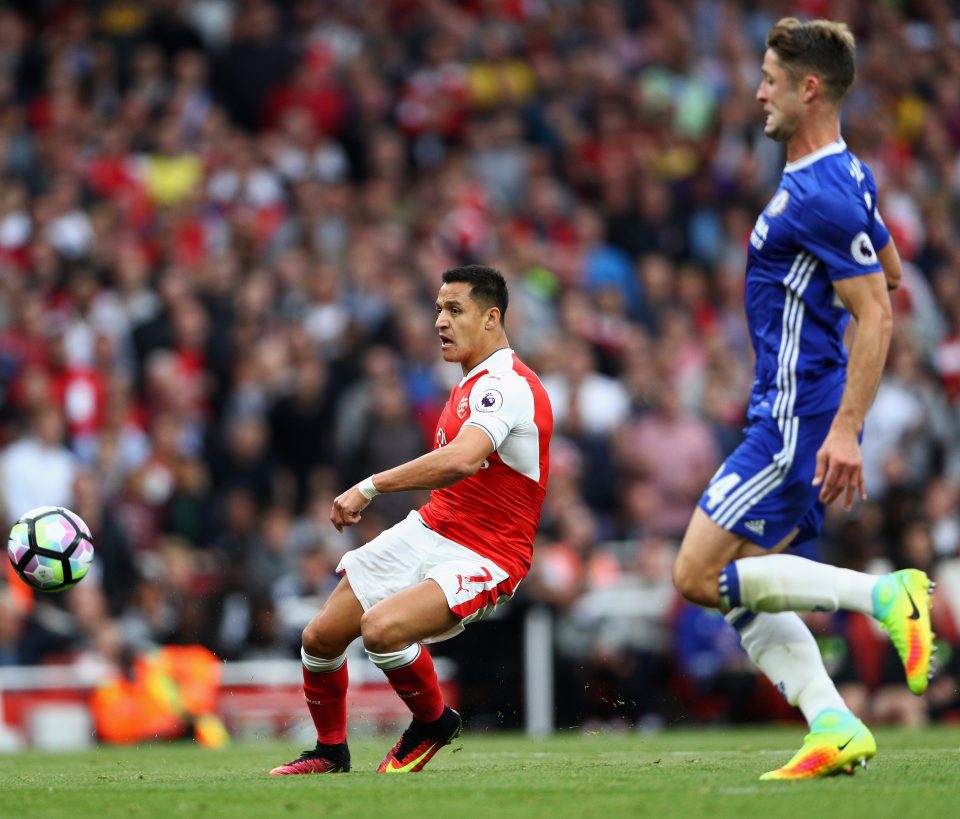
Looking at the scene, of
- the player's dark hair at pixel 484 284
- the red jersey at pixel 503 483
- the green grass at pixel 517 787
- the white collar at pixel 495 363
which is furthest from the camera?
the player's dark hair at pixel 484 284

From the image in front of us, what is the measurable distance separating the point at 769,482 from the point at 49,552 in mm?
3807

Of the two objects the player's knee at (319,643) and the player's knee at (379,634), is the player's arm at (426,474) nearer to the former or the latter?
the player's knee at (379,634)

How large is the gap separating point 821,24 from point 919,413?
31.6ft

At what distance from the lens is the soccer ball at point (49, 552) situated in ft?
28.9

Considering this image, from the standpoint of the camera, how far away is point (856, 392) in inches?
258

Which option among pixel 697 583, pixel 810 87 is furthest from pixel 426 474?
pixel 810 87

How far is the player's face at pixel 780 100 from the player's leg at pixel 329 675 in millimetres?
2775

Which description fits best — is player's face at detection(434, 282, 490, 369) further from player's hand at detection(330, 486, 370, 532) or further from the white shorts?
player's hand at detection(330, 486, 370, 532)

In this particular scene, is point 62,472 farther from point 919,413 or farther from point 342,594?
point 919,413

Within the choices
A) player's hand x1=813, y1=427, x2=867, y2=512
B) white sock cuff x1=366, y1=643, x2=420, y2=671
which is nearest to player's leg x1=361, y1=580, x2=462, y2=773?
white sock cuff x1=366, y1=643, x2=420, y2=671

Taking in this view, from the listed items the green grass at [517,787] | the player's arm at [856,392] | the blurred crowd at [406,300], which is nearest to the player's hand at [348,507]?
the green grass at [517,787]

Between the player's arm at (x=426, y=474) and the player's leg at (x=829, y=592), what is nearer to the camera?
the player's leg at (x=829, y=592)

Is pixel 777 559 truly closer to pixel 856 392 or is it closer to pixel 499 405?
pixel 856 392

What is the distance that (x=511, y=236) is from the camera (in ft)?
55.1
